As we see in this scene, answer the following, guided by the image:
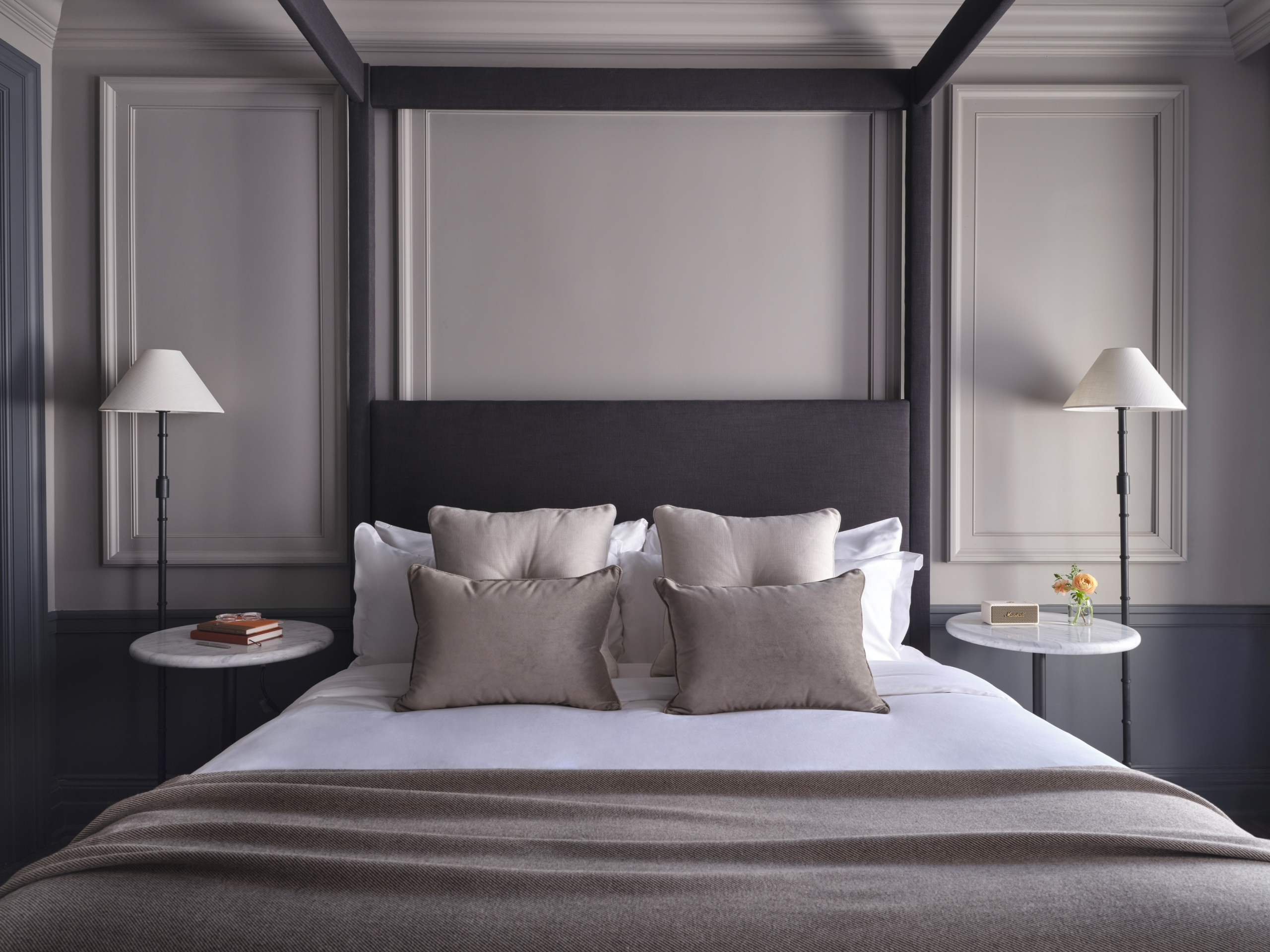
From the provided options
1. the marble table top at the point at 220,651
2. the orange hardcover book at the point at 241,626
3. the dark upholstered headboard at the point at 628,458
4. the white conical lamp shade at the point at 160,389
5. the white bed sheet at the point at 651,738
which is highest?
the white conical lamp shade at the point at 160,389

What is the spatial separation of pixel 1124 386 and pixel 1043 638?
892mm

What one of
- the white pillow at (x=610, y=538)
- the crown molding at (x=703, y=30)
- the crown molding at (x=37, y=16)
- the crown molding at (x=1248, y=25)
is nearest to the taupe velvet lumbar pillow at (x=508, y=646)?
the white pillow at (x=610, y=538)

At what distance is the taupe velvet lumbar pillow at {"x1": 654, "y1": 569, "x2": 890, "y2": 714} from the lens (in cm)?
194

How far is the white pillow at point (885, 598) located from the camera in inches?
94.6

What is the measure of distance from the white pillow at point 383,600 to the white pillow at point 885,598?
1.28 metres

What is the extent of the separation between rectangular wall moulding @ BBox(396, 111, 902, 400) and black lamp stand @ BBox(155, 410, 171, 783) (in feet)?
2.66

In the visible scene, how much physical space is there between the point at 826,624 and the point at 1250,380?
87.3 inches

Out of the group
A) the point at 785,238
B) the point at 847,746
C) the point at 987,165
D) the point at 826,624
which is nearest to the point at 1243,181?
the point at 987,165

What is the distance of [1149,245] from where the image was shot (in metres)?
2.99

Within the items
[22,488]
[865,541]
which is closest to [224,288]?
[22,488]

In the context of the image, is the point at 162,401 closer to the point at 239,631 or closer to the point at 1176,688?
the point at 239,631

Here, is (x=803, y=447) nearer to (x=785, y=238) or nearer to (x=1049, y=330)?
(x=785, y=238)

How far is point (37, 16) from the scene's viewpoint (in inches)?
109

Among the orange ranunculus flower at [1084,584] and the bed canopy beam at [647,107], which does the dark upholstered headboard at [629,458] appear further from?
the orange ranunculus flower at [1084,584]
